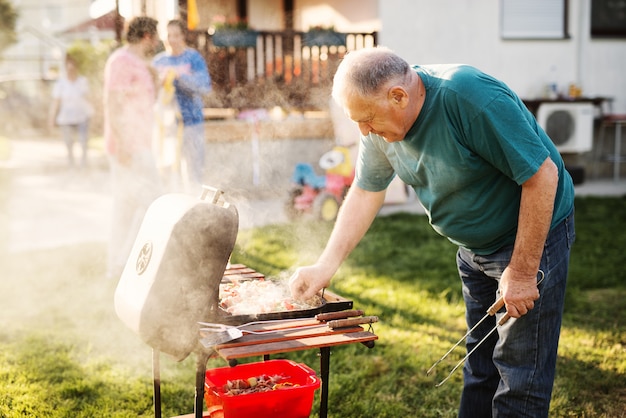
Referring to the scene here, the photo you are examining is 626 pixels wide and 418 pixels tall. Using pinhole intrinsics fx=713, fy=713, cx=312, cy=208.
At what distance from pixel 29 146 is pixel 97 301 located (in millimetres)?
13407

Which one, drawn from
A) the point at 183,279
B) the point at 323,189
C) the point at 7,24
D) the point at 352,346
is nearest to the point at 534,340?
the point at 183,279

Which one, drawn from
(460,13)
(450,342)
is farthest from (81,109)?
(450,342)

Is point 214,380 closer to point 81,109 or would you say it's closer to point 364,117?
point 364,117

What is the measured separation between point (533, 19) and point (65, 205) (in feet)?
25.8

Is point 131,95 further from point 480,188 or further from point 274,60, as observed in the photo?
point 274,60

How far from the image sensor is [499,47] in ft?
37.2

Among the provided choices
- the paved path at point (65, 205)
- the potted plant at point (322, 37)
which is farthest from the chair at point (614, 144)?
the potted plant at point (322, 37)

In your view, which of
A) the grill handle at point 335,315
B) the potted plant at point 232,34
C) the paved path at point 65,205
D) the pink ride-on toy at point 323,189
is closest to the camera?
the grill handle at point 335,315

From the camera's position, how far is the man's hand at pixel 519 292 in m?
2.50

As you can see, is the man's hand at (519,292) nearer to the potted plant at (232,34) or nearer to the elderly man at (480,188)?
the elderly man at (480,188)

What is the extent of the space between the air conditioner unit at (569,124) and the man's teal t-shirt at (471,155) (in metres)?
9.12

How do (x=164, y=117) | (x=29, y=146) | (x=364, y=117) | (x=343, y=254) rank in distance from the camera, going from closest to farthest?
(x=364, y=117), (x=343, y=254), (x=164, y=117), (x=29, y=146)

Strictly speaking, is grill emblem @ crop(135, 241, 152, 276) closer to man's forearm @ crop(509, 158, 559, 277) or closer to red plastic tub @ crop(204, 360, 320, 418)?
red plastic tub @ crop(204, 360, 320, 418)

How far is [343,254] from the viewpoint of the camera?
300 centimetres
